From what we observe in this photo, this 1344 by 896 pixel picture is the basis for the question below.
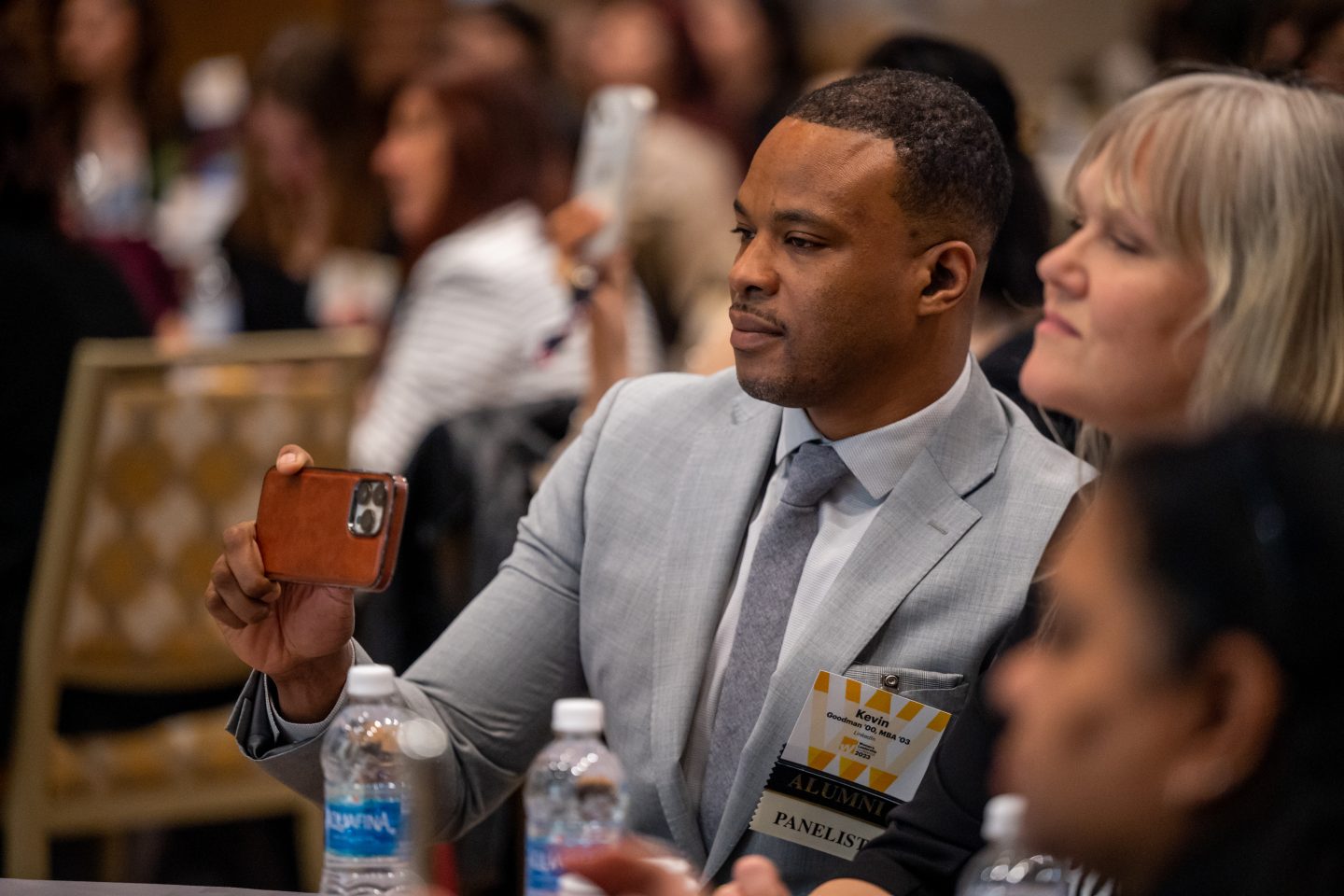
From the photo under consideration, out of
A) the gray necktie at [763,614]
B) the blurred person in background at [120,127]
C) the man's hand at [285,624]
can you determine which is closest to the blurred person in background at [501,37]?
the blurred person in background at [120,127]

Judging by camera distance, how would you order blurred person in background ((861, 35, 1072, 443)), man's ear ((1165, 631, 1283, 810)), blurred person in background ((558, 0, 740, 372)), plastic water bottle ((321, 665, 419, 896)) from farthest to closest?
blurred person in background ((558, 0, 740, 372)), blurred person in background ((861, 35, 1072, 443)), plastic water bottle ((321, 665, 419, 896)), man's ear ((1165, 631, 1283, 810))

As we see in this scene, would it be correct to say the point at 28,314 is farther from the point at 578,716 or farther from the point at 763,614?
the point at 578,716

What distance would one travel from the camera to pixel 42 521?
10.2 ft

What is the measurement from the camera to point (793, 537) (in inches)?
69.0

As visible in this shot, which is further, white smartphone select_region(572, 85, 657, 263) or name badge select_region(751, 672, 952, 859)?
white smartphone select_region(572, 85, 657, 263)

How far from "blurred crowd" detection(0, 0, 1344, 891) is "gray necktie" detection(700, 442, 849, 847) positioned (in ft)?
1.40

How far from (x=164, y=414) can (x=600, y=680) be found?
Answer: 144cm

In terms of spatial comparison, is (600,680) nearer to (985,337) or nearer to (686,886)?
(686,886)

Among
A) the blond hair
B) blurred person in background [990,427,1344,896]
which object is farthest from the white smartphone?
blurred person in background [990,427,1344,896]

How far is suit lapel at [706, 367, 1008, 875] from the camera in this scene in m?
1.65

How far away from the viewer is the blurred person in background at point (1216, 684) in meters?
0.87

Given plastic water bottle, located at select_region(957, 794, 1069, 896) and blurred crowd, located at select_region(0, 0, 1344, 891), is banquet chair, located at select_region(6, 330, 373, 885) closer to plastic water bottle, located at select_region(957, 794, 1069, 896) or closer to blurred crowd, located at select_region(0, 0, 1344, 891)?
blurred crowd, located at select_region(0, 0, 1344, 891)

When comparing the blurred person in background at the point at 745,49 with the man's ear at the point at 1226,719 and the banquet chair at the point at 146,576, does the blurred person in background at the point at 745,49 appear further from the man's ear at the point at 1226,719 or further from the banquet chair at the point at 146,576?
the man's ear at the point at 1226,719

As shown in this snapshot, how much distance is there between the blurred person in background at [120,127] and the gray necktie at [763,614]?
135 inches
